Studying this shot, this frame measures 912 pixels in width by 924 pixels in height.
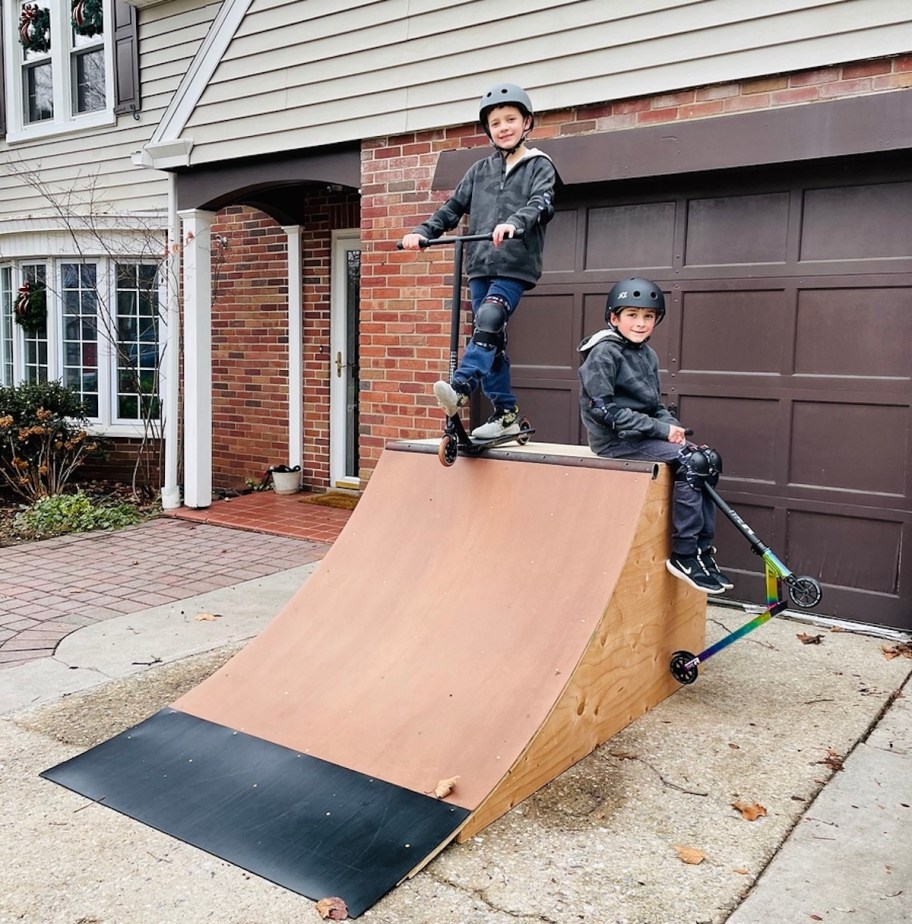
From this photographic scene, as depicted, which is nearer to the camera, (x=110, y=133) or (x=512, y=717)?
(x=512, y=717)

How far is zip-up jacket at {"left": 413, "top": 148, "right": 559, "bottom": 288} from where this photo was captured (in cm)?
426

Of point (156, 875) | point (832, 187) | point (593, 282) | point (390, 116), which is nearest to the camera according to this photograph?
point (156, 875)

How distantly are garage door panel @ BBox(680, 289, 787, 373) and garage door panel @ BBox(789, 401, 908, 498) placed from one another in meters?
0.36

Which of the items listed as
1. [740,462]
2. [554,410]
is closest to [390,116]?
[554,410]

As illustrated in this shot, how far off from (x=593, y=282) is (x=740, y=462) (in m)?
1.45

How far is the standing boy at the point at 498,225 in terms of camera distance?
418 cm

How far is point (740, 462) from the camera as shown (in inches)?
211

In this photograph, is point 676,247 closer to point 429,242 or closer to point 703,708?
point 429,242

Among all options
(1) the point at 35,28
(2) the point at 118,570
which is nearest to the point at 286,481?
(2) the point at 118,570

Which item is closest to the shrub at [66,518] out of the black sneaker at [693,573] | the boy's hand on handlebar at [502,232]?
the boy's hand on handlebar at [502,232]

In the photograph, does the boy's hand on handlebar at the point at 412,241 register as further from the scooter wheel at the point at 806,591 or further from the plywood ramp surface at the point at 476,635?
the scooter wheel at the point at 806,591

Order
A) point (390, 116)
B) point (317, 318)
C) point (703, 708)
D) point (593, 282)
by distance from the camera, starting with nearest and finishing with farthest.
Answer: point (703, 708), point (593, 282), point (390, 116), point (317, 318)

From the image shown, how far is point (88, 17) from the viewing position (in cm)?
1034

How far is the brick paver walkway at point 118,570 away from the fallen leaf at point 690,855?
10.7ft
